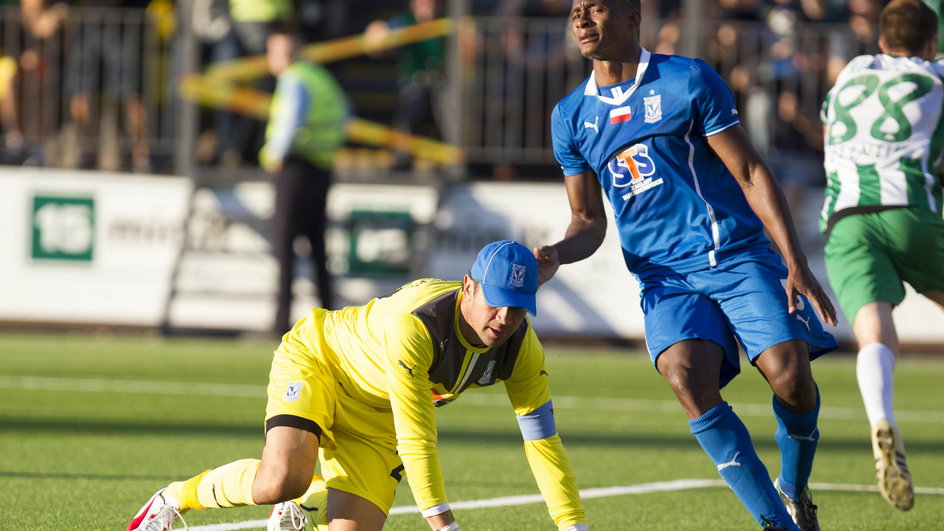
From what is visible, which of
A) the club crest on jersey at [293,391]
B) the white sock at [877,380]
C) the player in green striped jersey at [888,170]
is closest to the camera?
the club crest on jersey at [293,391]

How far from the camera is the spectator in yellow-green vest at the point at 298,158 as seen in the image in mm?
14914

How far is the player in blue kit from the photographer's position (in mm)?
5684

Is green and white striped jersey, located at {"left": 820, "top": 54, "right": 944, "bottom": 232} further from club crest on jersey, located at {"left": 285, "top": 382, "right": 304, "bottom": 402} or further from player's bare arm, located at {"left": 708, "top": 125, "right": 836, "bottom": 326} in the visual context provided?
club crest on jersey, located at {"left": 285, "top": 382, "right": 304, "bottom": 402}

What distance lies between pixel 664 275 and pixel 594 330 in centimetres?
965

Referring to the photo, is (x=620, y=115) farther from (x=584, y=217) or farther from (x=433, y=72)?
(x=433, y=72)

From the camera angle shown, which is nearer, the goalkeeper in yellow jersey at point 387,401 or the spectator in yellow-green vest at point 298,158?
the goalkeeper in yellow jersey at point 387,401

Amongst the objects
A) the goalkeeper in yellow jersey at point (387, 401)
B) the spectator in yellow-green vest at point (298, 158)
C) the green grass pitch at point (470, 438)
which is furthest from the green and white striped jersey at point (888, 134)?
the spectator in yellow-green vest at point (298, 158)

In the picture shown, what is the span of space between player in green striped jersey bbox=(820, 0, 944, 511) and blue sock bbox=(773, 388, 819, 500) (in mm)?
961

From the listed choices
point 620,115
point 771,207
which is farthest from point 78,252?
point 771,207

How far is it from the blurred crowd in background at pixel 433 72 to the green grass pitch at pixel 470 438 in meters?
2.85

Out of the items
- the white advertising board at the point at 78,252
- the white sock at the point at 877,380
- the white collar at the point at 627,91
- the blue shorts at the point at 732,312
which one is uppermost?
the white collar at the point at 627,91

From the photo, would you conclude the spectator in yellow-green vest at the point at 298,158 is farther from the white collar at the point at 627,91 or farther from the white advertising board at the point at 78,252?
the white collar at the point at 627,91

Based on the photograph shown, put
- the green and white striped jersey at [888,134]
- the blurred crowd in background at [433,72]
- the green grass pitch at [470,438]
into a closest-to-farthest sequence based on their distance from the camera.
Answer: the green grass pitch at [470,438] → the green and white striped jersey at [888,134] → the blurred crowd in background at [433,72]

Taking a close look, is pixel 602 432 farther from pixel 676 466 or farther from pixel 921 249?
pixel 921 249
